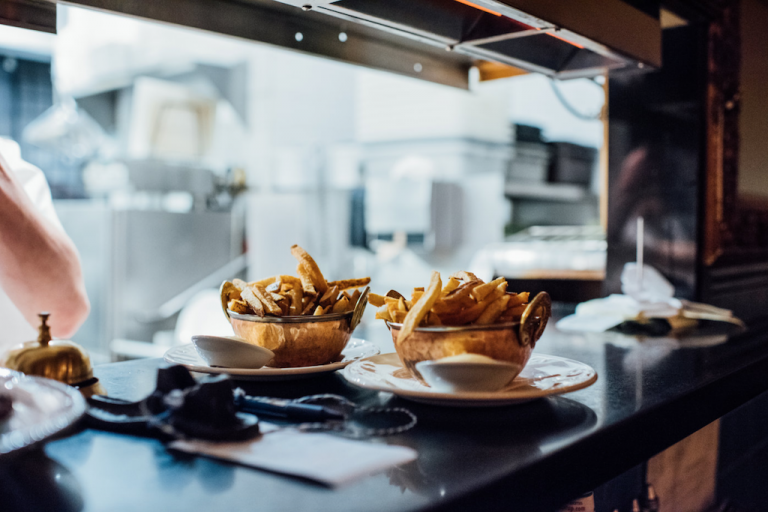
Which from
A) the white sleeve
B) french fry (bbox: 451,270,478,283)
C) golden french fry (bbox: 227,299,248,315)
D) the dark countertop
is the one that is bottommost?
the dark countertop

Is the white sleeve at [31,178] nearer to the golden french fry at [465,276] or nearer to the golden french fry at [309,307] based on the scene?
the golden french fry at [309,307]

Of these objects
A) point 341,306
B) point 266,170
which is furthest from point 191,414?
point 266,170

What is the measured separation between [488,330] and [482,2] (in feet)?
2.11

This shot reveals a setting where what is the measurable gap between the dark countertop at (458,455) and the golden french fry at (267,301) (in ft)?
0.36

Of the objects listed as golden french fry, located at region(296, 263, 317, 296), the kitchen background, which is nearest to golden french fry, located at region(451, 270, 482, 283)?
golden french fry, located at region(296, 263, 317, 296)

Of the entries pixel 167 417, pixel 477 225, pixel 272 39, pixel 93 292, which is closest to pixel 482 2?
pixel 272 39

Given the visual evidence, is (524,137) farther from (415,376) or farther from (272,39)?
(415,376)

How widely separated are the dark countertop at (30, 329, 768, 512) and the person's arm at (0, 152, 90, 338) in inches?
12.5

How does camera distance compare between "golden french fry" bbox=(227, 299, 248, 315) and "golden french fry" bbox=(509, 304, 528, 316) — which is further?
"golden french fry" bbox=(227, 299, 248, 315)

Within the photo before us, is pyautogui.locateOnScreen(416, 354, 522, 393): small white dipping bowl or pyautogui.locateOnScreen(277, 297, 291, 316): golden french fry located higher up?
pyautogui.locateOnScreen(277, 297, 291, 316): golden french fry

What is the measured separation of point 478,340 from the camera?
0.77 meters

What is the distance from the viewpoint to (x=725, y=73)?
2.08m

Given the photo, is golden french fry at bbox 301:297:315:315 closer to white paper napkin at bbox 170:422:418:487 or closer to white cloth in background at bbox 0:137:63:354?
white paper napkin at bbox 170:422:418:487

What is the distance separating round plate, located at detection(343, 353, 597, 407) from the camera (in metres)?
0.76
